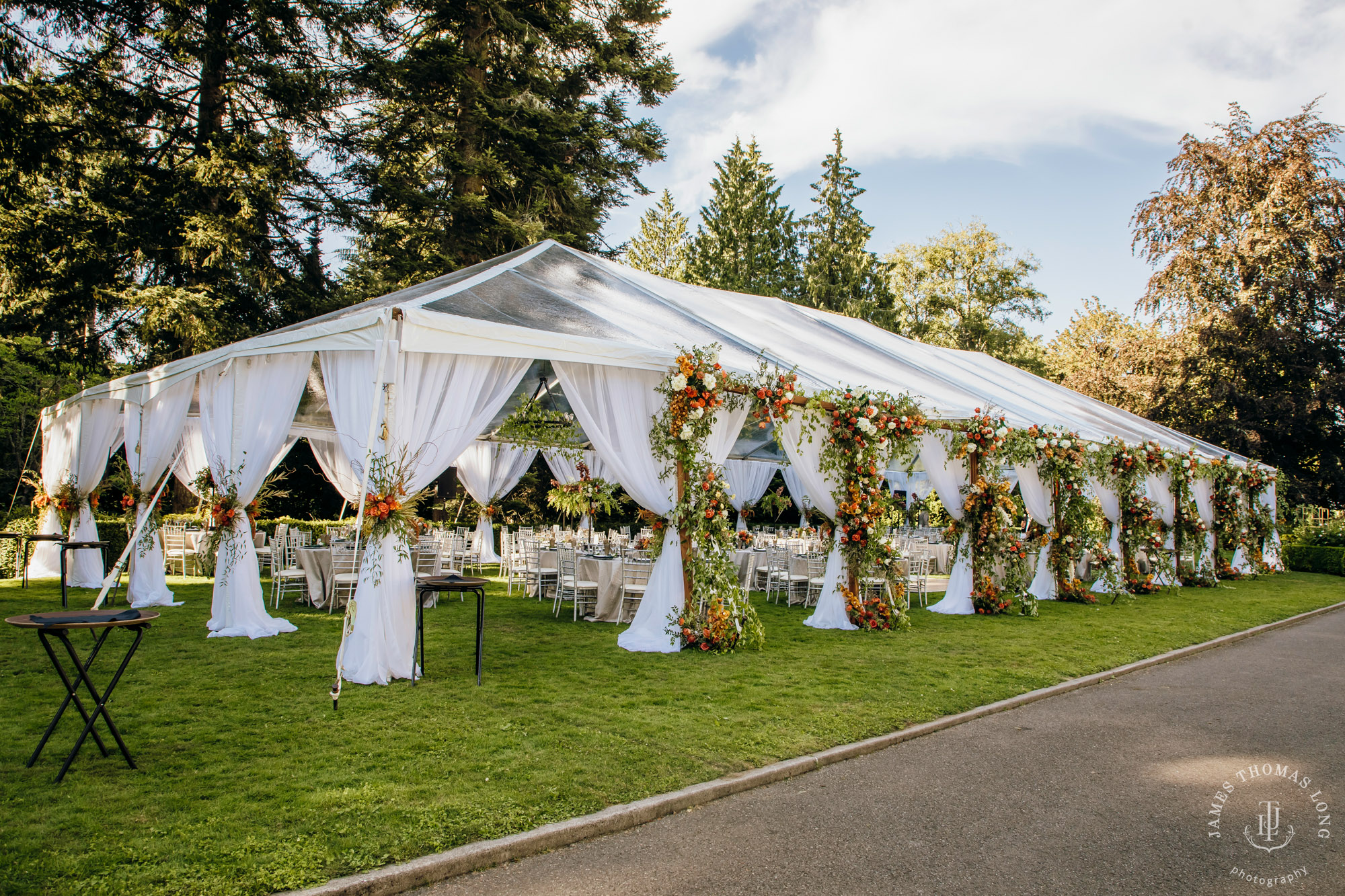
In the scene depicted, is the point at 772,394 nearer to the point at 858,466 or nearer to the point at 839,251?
the point at 858,466

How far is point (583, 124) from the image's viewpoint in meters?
18.8

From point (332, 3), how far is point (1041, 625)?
18.9 metres

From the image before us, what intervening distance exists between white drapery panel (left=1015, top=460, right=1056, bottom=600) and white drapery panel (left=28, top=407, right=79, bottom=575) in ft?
45.0

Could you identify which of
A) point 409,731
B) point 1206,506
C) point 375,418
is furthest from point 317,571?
point 1206,506

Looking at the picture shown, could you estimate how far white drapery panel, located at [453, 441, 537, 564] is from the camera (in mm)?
15406

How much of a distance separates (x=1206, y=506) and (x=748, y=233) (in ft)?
66.3

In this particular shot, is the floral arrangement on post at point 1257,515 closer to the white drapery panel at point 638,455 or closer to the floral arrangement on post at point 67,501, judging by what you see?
the white drapery panel at point 638,455

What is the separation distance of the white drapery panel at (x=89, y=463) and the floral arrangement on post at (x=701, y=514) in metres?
8.47

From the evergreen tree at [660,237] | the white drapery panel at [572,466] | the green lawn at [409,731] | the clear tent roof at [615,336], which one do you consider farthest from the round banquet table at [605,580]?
the evergreen tree at [660,237]

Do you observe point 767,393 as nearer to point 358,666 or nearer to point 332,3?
point 358,666

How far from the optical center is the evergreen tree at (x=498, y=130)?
56.4ft

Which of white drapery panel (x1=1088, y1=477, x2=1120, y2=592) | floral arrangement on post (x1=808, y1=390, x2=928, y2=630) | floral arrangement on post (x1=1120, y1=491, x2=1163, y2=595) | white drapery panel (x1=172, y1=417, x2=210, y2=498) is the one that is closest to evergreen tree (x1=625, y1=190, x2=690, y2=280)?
white drapery panel (x1=172, y1=417, x2=210, y2=498)

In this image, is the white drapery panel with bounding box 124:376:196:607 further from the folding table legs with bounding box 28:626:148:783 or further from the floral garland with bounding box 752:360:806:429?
the floral garland with bounding box 752:360:806:429

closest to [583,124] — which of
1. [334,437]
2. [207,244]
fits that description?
[207,244]
